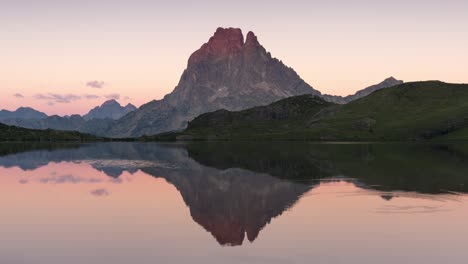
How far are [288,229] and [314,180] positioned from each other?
3643 centimetres

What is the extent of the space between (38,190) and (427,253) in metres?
54.4

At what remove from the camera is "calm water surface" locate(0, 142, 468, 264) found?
106 feet

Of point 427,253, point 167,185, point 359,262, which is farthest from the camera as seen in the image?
point 167,185

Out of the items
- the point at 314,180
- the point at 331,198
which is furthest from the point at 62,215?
the point at 314,180

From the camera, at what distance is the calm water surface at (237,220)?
32.3m

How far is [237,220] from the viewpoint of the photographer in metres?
43.6

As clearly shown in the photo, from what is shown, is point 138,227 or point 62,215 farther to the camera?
point 62,215

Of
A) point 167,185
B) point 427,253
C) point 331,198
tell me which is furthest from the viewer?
point 167,185

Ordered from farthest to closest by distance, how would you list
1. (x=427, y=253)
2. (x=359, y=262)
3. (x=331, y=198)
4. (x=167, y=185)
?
(x=167, y=185) < (x=331, y=198) < (x=427, y=253) < (x=359, y=262)

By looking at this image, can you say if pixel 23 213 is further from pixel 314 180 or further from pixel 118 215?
pixel 314 180

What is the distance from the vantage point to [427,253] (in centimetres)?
3216

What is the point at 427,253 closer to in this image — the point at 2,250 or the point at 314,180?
the point at 2,250

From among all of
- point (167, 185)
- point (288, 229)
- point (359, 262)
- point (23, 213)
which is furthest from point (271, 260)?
point (167, 185)

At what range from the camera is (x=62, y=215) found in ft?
156
